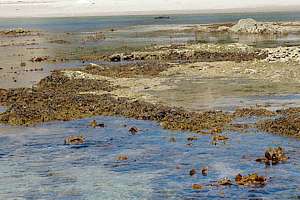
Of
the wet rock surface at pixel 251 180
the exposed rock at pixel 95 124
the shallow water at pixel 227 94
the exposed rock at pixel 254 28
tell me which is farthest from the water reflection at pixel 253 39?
the wet rock surface at pixel 251 180

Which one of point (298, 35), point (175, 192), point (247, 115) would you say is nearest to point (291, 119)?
point (247, 115)

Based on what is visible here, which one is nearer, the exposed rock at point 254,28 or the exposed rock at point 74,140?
the exposed rock at point 74,140

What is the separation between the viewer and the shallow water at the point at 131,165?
15688 mm

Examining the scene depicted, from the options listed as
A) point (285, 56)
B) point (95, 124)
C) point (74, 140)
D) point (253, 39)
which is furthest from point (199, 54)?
point (74, 140)

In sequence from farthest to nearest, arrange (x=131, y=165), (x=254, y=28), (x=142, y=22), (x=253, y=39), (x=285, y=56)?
(x=142, y=22) < (x=254, y=28) < (x=253, y=39) < (x=285, y=56) < (x=131, y=165)

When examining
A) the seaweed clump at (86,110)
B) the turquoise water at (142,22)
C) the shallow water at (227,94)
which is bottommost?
the seaweed clump at (86,110)

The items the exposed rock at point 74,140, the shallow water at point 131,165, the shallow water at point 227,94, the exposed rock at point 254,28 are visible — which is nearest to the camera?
the shallow water at point 131,165

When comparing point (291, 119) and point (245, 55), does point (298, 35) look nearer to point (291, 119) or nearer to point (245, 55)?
point (245, 55)

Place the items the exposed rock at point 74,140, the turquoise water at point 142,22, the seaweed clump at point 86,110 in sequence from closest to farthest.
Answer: the exposed rock at point 74,140 < the seaweed clump at point 86,110 < the turquoise water at point 142,22

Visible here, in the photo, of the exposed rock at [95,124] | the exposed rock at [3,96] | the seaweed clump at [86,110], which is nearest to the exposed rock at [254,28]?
the seaweed clump at [86,110]

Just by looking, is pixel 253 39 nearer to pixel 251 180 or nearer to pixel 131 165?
pixel 131 165

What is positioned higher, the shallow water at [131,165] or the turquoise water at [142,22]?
the turquoise water at [142,22]

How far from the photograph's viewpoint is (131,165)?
18.3m

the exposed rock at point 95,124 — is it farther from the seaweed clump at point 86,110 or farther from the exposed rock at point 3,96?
the exposed rock at point 3,96
